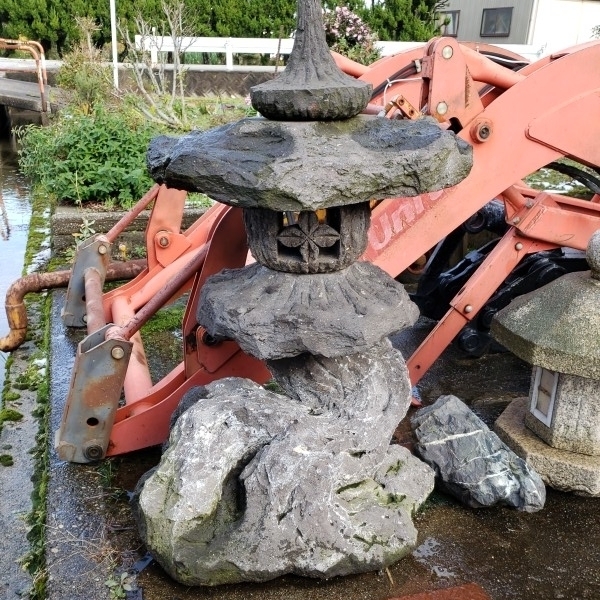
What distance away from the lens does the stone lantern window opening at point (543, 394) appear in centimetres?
274

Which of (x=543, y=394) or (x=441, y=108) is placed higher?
(x=441, y=108)

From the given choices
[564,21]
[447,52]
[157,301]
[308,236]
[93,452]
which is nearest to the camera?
[308,236]

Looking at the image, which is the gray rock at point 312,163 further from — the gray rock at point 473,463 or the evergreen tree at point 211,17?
the evergreen tree at point 211,17

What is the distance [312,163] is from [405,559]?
1.36m

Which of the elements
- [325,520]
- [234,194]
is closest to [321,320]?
[234,194]

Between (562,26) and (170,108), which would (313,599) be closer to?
(170,108)

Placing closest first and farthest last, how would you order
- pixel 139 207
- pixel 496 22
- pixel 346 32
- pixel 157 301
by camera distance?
1. pixel 157 301
2. pixel 139 207
3. pixel 346 32
4. pixel 496 22

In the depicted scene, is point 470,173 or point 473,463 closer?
point 473,463

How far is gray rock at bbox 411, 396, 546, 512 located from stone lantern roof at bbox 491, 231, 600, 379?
358 millimetres

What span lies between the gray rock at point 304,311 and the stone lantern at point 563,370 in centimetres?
58

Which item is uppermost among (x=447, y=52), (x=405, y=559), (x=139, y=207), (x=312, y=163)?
(x=447, y=52)

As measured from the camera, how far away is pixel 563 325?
2531 millimetres

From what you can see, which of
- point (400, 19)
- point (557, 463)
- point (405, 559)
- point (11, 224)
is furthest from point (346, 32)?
point (405, 559)

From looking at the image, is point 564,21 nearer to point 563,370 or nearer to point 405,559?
point 563,370
